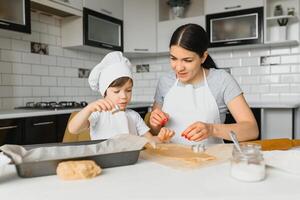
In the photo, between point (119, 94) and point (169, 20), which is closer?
point (119, 94)

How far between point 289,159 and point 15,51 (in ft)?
7.61

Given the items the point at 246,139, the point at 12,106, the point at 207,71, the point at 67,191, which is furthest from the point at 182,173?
the point at 12,106

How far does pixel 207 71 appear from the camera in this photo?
155 cm

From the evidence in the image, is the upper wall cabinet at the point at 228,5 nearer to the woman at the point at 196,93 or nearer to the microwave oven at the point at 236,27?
the microwave oven at the point at 236,27

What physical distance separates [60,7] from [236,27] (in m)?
1.73

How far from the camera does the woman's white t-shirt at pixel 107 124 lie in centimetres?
136

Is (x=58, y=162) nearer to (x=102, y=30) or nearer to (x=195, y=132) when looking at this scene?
(x=195, y=132)

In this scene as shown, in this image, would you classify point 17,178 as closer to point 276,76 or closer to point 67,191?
point 67,191

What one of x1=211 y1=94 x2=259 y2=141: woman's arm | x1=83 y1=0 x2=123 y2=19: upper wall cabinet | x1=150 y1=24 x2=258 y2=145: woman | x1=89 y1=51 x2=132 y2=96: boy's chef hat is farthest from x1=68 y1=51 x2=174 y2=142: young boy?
x1=83 y1=0 x2=123 y2=19: upper wall cabinet

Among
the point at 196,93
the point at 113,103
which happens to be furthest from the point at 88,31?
the point at 113,103

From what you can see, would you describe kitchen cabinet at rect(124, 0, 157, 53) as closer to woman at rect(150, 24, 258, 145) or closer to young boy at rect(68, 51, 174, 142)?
woman at rect(150, 24, 258, 145)

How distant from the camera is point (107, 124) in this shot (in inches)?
54.5

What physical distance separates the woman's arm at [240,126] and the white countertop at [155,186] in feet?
1.33

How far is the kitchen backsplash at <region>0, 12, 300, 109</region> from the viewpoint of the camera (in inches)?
97.0
